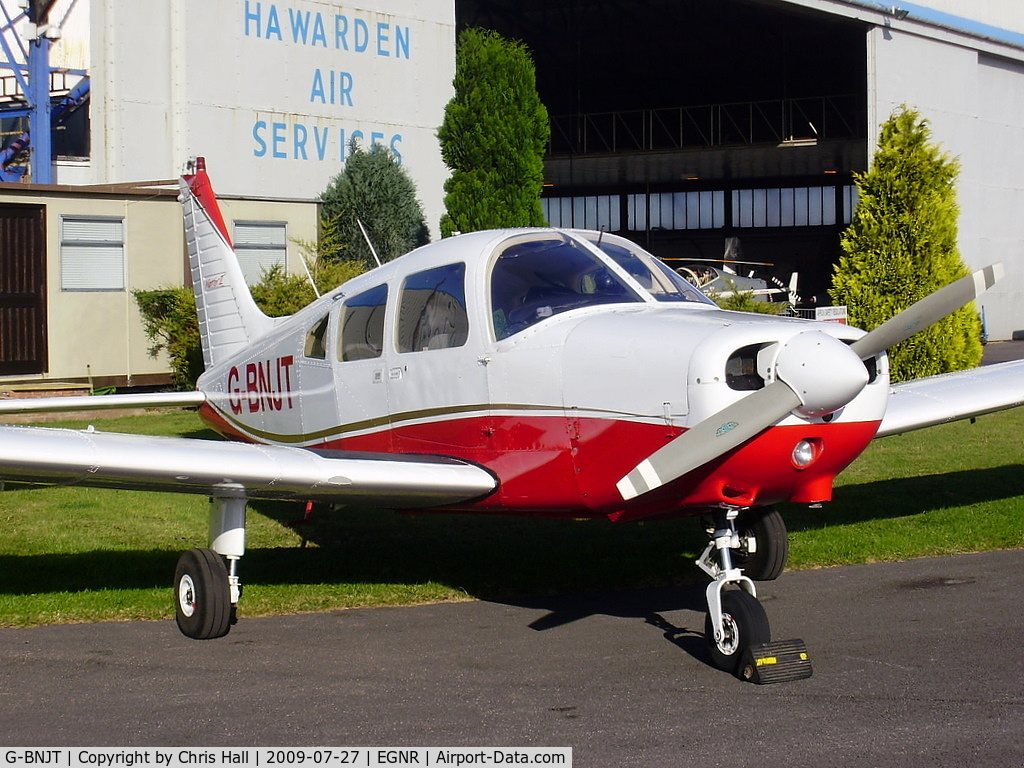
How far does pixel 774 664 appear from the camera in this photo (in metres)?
5.48

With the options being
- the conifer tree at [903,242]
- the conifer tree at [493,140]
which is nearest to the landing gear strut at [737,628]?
the conifer tree at [903,242]

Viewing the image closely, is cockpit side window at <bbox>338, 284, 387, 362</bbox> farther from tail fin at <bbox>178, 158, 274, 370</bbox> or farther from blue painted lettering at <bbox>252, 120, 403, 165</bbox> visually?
blue painted lettering at <bbox>252, 120, 403, 165</bbox>

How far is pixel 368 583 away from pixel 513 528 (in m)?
2.23

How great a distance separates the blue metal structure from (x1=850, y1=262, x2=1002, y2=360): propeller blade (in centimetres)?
2358

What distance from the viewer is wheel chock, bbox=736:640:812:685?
545 cm

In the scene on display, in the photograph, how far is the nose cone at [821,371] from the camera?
16.8 ft

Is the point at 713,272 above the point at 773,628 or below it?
above

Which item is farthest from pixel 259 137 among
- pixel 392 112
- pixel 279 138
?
pixel 392 112

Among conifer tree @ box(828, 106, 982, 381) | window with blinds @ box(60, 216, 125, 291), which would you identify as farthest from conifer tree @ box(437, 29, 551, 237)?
conifer tree @ box(828, 106, 982, 381)

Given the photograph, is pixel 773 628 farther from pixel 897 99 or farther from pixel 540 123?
pixel 897 99

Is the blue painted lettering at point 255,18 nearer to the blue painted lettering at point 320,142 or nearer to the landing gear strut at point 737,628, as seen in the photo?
the blue painted lettering at point 320,142

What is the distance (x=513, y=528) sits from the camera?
10.0 meters

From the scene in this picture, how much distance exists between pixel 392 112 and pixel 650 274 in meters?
17.0

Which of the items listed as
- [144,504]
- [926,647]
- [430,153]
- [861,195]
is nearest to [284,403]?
[144,504]
